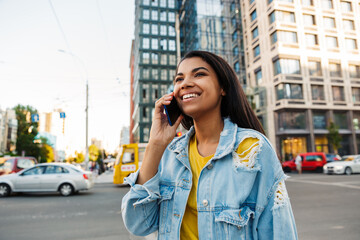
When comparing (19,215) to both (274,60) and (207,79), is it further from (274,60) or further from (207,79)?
(274,60)

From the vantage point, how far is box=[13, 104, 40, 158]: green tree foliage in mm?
38688

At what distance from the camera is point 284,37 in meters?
28.6

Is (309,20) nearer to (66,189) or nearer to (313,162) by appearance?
(313,162)

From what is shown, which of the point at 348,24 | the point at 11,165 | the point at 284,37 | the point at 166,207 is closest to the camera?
the point at 166,207

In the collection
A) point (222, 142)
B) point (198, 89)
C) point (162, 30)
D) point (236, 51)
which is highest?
point (162, 30)

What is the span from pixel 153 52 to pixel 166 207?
173ft

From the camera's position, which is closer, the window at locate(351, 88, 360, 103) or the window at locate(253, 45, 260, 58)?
the window at locate(351, 88, 360, 103)

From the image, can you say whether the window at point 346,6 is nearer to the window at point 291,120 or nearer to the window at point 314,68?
the window at point 314,68

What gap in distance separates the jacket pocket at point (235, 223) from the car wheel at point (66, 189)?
34.2 feet

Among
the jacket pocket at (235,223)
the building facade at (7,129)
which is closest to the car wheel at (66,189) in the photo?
the jacket pocket at (235,223)

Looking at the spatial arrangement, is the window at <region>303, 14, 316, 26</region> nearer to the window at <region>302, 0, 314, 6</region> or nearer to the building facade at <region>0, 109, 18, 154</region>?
the window at <region>302, 0, 314, 6</region>

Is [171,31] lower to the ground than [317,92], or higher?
higher

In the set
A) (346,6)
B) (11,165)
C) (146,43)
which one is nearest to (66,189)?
(11,165)

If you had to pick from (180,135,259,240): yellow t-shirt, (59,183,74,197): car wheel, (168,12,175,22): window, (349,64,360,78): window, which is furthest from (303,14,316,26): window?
(180,135,259,240): yellow t-shirt
